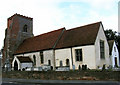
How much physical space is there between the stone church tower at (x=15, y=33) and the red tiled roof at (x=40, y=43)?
6.19 ft

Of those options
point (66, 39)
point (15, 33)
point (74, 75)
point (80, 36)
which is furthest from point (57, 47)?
point (15, 33)

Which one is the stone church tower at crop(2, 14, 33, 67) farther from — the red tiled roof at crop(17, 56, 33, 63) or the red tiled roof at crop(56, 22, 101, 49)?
the red tiled roof at crop(56, 22, 101, 49)

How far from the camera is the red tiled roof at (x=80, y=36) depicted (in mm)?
30389

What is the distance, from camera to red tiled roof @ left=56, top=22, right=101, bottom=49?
30389 mm

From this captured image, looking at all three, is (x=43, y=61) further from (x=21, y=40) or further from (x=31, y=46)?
(x=21, y=40)

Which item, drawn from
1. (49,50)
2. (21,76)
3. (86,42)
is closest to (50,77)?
(21,76)

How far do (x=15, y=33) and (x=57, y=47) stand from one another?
59.6ft

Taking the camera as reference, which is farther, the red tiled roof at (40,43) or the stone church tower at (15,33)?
the stone church tower at (15,33)

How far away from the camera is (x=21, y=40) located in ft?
161

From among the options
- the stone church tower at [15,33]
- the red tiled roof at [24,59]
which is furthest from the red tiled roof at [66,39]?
the stone church tower at [15,33]

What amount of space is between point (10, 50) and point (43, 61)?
1321 centimetres

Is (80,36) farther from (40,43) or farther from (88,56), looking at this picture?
(40,43)

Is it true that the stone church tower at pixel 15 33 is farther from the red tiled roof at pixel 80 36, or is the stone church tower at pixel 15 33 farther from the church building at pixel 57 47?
the red tiled roof at pixel 80 36

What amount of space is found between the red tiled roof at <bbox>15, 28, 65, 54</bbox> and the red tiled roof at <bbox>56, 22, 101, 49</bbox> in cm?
213
